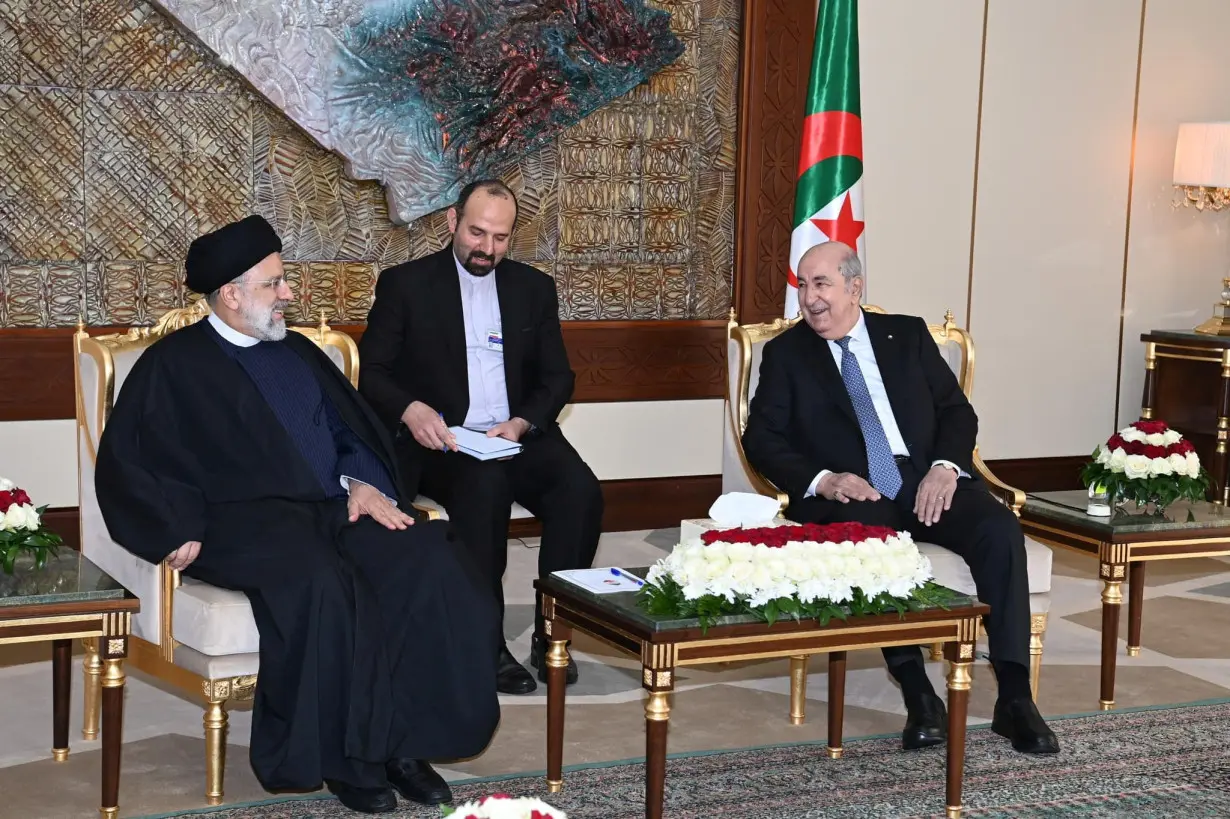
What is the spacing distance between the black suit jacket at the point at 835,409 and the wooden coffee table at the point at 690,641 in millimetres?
958

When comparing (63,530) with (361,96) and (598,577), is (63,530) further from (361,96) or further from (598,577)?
(598,577)

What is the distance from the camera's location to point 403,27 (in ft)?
21.3

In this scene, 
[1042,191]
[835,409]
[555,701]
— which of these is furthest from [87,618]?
[1042,191]

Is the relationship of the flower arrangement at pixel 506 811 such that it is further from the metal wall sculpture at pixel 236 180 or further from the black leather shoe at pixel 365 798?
the metal wall sculpture at pixel 236 180

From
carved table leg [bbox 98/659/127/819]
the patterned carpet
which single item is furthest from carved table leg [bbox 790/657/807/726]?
carved table leg [bbox 98/659/127/819]

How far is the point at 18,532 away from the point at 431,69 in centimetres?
348

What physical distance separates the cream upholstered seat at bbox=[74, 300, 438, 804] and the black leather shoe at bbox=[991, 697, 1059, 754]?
174 cm

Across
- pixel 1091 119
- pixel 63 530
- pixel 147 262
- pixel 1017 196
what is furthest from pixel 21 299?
pixel 1091 119

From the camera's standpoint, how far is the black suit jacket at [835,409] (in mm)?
4742

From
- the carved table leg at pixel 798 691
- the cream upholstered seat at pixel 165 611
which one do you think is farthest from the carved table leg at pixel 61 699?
the carved table leg at pixel 798 691

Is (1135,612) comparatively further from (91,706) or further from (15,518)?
(15,518)

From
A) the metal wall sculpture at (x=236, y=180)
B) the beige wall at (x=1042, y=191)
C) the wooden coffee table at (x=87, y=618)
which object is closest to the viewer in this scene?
the wooden coffee table at (x=87, y=618)

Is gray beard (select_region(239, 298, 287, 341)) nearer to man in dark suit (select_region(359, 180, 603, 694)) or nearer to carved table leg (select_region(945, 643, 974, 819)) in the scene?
man in dark suit (select_region(359, 180, 603, 694))

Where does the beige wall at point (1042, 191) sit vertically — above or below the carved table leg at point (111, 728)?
above
